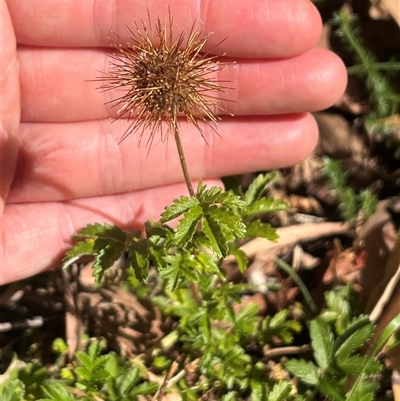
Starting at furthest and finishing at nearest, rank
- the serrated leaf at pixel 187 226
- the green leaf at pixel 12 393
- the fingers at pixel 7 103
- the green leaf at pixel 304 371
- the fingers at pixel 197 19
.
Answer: the fingers at pixel 7 103, the fingers at pixel 197 19, the green leaf at pixel 304 371, the green leaf at pixel 12 393, the serrated leaf at pixel 187 226

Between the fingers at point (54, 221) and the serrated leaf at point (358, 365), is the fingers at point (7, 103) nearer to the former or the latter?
the fingers at point (54, 221)

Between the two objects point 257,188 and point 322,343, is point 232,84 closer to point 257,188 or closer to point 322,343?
point 257,188

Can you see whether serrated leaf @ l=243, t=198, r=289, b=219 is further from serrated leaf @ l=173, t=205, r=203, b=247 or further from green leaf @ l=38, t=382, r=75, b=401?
green leaf @ l=38, t=382, r=75, b=401

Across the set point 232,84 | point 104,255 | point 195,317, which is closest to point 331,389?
point 195,317

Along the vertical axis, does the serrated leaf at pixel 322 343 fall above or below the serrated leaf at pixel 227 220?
below

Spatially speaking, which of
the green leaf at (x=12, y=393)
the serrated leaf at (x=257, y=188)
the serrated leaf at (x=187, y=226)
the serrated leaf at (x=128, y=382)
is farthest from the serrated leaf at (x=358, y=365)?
the green leaf at (x=12, y=393)

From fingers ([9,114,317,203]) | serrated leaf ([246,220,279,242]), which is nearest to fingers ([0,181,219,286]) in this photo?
fingers ([9,114,317,203])
